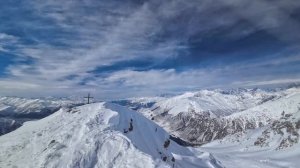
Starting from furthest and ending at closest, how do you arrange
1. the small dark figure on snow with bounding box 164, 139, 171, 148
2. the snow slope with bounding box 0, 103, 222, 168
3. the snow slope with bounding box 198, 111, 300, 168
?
1. the snow slope with bounding box 198, 111, 300, 168
2. the small dark figure on snow with bounding box 164, 139, 171, 148
3. the snow slope with bounding box 0, 103, 222, 168

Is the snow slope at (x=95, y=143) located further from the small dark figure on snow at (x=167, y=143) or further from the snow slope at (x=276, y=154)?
the snow slope at (x=276, y=154)

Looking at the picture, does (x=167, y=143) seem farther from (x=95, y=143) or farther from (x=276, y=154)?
(x=276, y=154)

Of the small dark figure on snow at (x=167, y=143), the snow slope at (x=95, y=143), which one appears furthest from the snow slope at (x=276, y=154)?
the snow slope at (x=95, y=143)

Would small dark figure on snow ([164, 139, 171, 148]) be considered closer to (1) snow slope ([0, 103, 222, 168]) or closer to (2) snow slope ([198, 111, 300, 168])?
(1) snow slope ([0, 103, 222, 168])

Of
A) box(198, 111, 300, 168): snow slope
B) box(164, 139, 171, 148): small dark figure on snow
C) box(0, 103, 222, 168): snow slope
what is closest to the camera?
box(0, 103, 222, 168): snow slope

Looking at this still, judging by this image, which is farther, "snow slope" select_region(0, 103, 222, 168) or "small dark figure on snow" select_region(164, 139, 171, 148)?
"small dark figure on snow" select_region(164, 139, 171, 148)

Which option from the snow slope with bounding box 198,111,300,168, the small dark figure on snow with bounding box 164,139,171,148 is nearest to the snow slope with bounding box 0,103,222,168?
the small dark figure on snow with bounding box 164,139,171,148

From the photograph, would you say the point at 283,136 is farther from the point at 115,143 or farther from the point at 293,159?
the point at 115,143

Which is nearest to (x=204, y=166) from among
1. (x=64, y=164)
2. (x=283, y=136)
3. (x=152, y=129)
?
(x=152, y=129)
